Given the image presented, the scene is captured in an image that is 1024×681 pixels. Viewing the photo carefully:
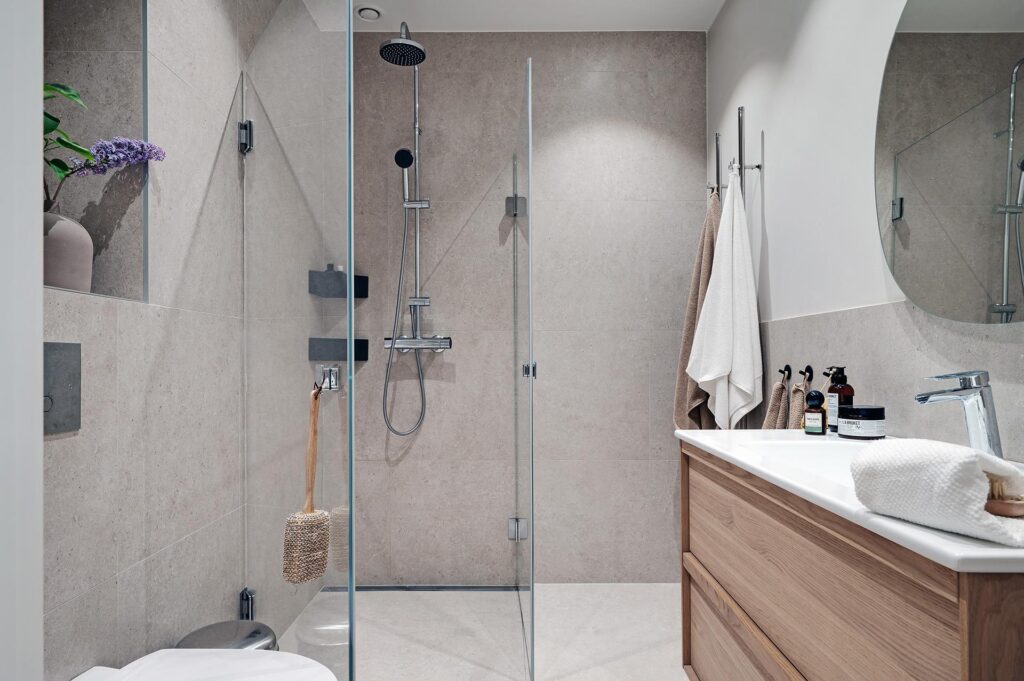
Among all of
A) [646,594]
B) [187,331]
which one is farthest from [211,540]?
[646,594]

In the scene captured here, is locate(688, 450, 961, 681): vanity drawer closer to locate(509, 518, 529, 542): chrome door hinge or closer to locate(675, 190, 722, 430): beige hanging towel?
locate(509, 518, 529, 542): chrome door hinge

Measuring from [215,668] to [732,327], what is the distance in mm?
1799

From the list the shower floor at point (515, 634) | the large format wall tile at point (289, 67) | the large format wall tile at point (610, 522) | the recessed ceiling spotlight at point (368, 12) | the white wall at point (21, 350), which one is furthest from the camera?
the large format wall tile at point (610, 522)

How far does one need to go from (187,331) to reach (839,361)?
5.38ft

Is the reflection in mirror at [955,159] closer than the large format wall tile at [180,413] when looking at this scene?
Yes

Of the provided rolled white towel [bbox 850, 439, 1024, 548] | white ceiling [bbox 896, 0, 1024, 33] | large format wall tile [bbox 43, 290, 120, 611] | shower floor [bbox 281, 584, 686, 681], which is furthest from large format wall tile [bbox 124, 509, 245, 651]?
white ceiling [bbox 896, 0, 1024, 33]

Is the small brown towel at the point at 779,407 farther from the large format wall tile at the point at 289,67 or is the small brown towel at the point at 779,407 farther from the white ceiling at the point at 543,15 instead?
the white ceiling at the point at 543,15

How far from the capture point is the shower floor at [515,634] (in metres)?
1.90

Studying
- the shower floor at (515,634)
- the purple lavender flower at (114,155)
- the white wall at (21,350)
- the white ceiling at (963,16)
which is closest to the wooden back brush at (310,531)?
the purple lavender flower at (114,155)

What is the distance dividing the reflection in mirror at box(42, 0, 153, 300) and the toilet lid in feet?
2.35

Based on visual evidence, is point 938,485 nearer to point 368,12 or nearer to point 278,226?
point 278,226

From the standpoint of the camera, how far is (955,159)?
113 centimetres

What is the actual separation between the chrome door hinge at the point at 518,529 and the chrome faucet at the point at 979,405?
4.36ft

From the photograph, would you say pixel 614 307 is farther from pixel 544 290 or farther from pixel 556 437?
pixel 556 437
